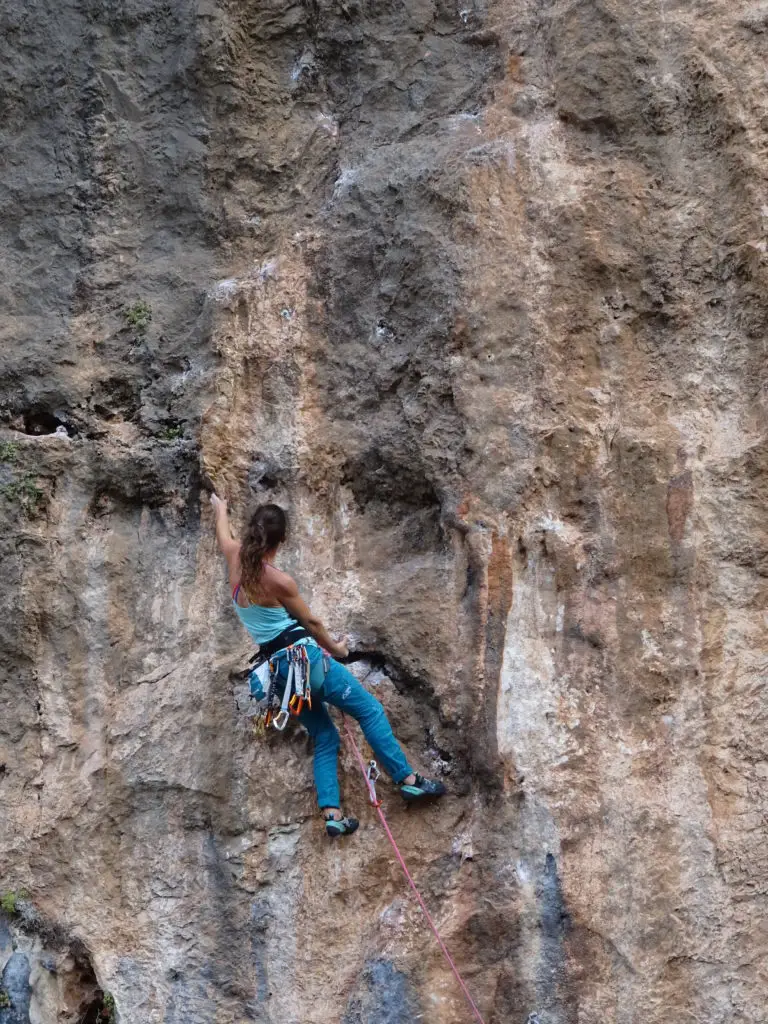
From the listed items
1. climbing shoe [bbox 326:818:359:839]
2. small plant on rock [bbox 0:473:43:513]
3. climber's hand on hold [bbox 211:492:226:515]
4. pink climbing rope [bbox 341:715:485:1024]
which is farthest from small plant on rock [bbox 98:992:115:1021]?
small plant on rock [bbox 0:473:43:513]

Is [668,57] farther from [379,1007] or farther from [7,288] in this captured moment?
[379,1007]

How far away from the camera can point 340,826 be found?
5.53 metres

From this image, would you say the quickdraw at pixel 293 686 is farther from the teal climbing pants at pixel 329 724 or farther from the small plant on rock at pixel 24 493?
the small plant on rock at pixel 24 493

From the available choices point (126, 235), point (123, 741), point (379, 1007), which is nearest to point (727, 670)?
point (379, 1007)

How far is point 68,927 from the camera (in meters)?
5.80

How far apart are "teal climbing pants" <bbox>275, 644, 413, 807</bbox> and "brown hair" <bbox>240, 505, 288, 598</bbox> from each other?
399mm

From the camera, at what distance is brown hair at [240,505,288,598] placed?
5430 mm

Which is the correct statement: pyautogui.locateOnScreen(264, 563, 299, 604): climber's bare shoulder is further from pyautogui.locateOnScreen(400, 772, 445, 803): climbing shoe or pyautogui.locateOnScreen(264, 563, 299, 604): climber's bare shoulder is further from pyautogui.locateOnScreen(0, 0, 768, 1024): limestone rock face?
pyautogui.locateOnScreen(400, 772, 445, 803): climbing shoe

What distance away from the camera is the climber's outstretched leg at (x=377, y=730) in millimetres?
5496

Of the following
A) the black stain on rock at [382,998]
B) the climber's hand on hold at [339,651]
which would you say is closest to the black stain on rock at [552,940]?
the black stain on rock at [382,998]

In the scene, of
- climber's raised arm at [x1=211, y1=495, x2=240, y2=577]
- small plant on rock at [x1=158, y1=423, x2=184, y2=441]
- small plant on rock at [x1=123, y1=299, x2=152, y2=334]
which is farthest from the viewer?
small plant on rock at [x1=123, y1=299, x2=152, y2=334]

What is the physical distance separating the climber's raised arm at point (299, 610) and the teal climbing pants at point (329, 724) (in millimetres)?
75

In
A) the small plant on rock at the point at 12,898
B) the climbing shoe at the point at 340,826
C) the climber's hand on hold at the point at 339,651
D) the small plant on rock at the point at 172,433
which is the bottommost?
the small plant on rock at the point at 12,898

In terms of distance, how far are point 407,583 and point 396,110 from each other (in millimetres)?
2948
